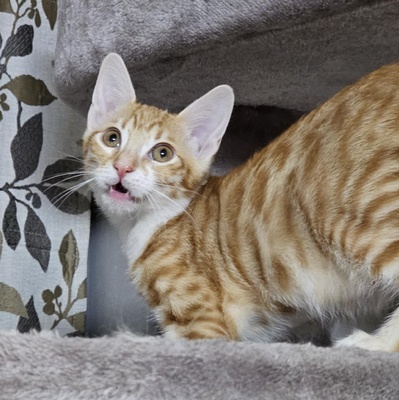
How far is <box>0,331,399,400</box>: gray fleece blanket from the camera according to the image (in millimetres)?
572

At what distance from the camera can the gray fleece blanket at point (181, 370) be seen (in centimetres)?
57

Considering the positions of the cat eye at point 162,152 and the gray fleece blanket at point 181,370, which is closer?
the gray fleece blanket at point 181,370

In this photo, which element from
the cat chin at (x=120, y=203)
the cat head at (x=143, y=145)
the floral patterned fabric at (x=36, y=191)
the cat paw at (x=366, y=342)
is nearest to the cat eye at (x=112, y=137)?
the cat head at (x=143, y=145)

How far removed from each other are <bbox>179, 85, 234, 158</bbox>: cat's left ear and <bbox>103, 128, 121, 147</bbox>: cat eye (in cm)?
13

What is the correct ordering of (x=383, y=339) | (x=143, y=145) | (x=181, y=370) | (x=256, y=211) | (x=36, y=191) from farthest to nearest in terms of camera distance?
1. (x=36, y=191)
2. (x=143, y=145)
3. (x=256, y=211)
4. (x=383, y=339)
5. (x=181, y=370)

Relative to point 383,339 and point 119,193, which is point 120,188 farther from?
point 383,339

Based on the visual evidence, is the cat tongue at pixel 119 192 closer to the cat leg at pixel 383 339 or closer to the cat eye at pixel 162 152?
the cat eye at pixel 162 152

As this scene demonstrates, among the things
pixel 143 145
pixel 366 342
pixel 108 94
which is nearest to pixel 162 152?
pixel 143 145

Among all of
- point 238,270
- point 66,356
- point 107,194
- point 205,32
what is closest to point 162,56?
point 205,32

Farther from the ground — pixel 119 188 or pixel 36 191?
pixel 119 188

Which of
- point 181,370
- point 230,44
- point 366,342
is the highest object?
point 230,44

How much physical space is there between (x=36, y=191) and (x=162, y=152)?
1.85 feet

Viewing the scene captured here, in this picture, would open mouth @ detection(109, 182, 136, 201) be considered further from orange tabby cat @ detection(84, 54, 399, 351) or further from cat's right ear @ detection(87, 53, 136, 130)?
cat's right ear @ detection(87, 53, 136, 130)

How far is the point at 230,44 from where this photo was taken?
3.64ft
